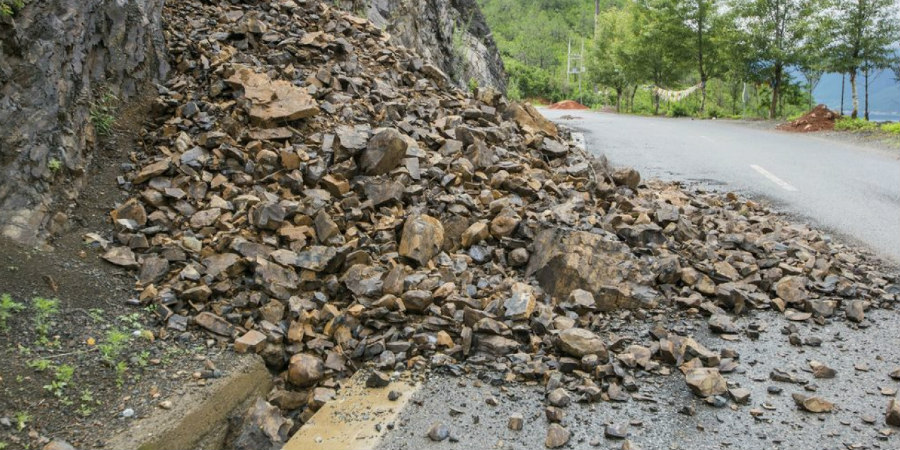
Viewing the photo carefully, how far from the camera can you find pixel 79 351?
321cm

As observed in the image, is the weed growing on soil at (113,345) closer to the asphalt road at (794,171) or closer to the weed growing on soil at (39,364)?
the weed growing on soil at (39,364)

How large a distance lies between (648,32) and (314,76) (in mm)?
31735

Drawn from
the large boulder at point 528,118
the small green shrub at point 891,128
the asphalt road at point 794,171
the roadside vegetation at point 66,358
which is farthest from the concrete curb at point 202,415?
the small green shrub at point 891,128

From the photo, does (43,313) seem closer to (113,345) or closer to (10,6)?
(113,345)

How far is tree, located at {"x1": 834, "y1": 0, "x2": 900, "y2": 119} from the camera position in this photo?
20734mm

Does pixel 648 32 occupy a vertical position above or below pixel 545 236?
above

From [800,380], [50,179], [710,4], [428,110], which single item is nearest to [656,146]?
[428,110]

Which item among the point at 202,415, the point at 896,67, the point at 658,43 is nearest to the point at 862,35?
the point at 896,67

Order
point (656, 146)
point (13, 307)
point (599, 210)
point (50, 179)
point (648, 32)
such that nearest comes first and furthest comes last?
1. point (13, 307)
2. point (50, 179)
3. point (599, 210)
4. point (656, 146)
5. point (648, 32)

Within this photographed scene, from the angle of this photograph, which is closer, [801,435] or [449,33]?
[801,435]

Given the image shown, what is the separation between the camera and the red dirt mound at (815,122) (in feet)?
59.0

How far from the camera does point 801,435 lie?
288cm

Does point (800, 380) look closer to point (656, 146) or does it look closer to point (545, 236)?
point (545, 236)

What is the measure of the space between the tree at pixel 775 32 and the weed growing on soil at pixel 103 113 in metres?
26.1
